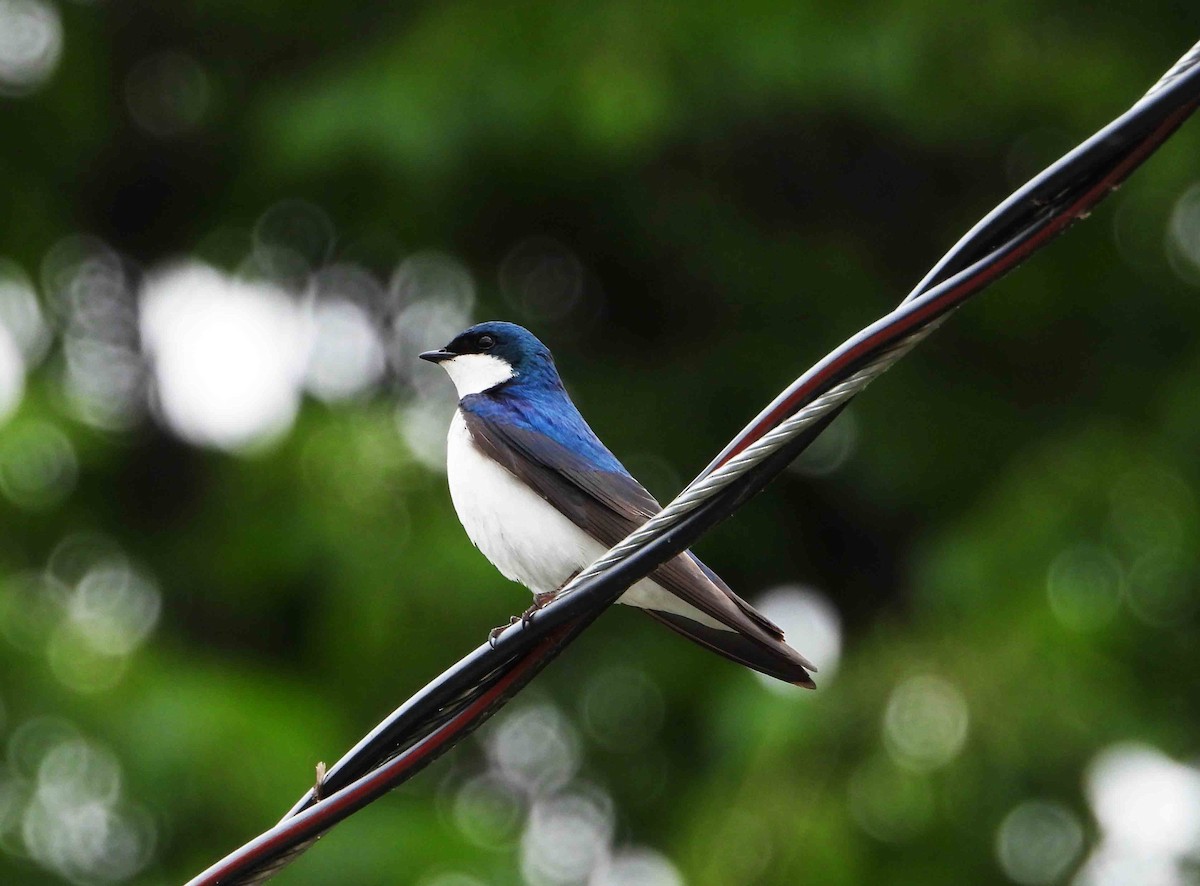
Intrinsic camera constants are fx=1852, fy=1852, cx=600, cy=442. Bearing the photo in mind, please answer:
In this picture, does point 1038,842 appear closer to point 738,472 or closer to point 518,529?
point 518,529

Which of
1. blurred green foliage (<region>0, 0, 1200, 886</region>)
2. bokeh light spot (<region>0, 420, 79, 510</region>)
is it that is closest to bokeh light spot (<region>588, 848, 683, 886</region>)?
blurred green foliage (<region>0, 0, 1200, 886</region>)

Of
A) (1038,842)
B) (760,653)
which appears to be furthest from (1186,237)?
(760,653)

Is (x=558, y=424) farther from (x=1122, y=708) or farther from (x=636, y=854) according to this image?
(x=636, y=854)

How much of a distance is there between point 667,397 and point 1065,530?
87.5 inches

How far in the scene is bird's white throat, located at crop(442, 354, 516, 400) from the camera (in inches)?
176

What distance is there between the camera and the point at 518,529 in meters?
3.82

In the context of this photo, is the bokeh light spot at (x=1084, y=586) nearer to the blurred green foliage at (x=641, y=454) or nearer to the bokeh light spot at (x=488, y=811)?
the blurred green foliage at (x=641, y=454)

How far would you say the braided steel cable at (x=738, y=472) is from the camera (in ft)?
6.93

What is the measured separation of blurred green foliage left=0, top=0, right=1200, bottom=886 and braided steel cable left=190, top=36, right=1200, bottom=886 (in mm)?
4273

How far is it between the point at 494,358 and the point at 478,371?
0.17 feet

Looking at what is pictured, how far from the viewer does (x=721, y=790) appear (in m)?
7.06

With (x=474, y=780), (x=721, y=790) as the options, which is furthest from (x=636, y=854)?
(x=721, y=790)

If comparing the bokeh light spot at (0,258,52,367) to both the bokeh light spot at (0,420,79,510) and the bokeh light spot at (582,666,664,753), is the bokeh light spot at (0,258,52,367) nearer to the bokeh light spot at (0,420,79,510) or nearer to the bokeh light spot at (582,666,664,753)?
the bokeh light spot at (0,420,79,510)

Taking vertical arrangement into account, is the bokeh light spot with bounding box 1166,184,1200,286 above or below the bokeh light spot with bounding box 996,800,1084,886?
above
